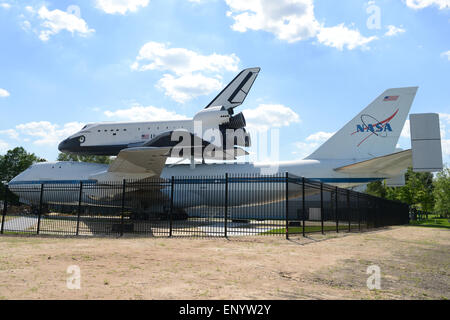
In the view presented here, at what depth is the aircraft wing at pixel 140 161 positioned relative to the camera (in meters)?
15.3

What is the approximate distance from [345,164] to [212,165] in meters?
8.77

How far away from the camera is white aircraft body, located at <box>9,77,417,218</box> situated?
57.5 ft

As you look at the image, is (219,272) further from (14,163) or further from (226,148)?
(14,163)

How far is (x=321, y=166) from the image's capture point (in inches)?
811

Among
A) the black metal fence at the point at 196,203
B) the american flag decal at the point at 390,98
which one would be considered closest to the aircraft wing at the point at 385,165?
the black metal fence at the point at 196,203

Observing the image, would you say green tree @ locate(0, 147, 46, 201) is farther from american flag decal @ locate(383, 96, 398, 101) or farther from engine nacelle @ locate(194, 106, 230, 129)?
american flag decal @ locate(383, 96, 398, 101)

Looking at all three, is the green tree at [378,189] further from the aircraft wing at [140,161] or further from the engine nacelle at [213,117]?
the aircraft wing at [140,161]

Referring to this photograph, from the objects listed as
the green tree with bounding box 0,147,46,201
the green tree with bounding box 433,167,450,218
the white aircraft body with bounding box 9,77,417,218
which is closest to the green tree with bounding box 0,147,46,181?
the green tree with bounding box 0,147,46,201

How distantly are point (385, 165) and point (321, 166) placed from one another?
3.83 metres

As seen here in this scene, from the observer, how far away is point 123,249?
28.8 feet

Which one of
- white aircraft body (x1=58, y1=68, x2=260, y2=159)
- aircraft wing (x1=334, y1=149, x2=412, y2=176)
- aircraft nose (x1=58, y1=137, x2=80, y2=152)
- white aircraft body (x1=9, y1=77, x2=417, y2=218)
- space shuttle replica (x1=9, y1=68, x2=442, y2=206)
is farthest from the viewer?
aircraft nose (x1=58, y1=137, x2=80, y2=152)

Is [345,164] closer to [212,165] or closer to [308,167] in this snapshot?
[308,167]

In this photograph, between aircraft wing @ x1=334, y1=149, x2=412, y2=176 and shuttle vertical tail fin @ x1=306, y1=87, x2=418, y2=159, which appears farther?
shuttle vertical tail fin @ x1=306, y1=87, x2=418, y2=159

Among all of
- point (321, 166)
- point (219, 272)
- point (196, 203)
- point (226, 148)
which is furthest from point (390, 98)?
point (219, 272)
